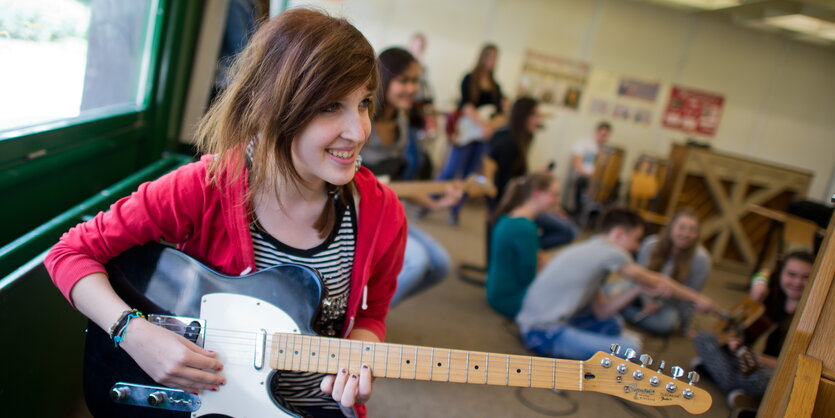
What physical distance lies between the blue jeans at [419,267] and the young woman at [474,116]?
300 cm

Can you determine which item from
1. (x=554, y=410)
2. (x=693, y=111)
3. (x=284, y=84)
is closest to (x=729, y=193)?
(x=693, y=111)

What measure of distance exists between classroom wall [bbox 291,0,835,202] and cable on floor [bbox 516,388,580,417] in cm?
627

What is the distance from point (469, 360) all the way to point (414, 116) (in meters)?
2.77

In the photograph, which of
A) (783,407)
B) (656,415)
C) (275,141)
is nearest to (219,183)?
(275,141)

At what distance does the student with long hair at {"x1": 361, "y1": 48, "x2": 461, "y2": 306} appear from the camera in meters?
2.94

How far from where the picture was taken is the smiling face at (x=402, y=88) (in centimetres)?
299

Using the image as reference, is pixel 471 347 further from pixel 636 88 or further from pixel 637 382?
pixel 636 88

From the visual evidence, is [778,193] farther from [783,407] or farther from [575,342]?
[783,407]

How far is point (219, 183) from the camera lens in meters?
1.27

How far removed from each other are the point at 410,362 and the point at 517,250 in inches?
96.6

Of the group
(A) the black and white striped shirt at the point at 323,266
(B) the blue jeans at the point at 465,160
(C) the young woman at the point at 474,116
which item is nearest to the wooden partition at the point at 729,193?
(C) the young woman at the point at 474,116

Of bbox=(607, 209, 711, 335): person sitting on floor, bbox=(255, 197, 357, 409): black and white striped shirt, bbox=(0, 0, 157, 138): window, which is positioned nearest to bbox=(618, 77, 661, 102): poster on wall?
bbox=(607, 209, 711, 335): person sitting on floor

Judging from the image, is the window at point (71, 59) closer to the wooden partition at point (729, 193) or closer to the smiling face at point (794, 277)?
the smiling face at point (794, 277)

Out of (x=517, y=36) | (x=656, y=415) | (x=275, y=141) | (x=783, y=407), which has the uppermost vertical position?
(x=517, y=36)
